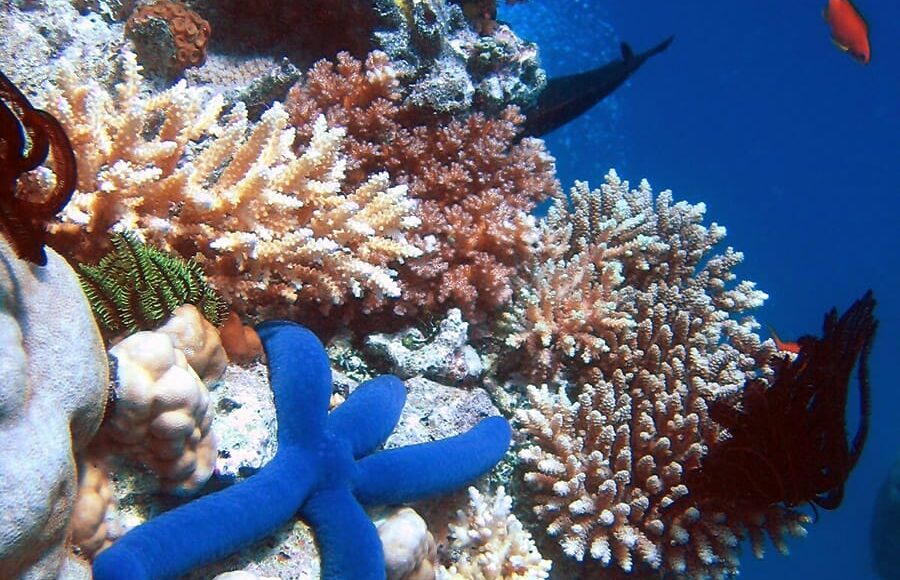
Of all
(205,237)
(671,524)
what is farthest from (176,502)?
(671,524)

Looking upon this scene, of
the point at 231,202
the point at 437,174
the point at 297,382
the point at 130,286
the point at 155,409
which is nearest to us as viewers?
the point at 155,409

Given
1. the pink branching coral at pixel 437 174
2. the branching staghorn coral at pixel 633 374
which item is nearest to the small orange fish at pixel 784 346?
the branching staghorn coral at pixel 633 374

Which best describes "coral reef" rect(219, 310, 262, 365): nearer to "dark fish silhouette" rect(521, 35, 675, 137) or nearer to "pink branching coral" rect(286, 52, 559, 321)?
"pink branching coral" rect(286, 52, 559, 321)

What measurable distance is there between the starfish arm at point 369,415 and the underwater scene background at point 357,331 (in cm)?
2

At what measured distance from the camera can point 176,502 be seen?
2.59 metres

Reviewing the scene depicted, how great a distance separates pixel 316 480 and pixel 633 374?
2.33 m

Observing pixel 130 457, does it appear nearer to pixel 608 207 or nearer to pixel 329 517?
pixel 329 517

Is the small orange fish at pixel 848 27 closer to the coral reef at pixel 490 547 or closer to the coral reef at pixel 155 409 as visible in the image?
the coral reef at pixel 490 547

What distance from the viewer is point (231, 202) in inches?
120

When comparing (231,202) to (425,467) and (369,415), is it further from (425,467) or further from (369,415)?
(425,467)

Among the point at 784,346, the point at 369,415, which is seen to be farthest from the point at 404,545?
the point at 784,346

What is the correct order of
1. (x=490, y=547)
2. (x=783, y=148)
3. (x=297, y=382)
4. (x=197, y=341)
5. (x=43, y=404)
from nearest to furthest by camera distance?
(x=43, y=404) < (x=197, y=341) < (x=297, y=382) < (x=490, y=547) < (x=783, y=148)

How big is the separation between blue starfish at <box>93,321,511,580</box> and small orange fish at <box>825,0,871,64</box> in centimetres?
796

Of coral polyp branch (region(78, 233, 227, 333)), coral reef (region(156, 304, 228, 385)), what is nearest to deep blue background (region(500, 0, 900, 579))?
coral reef (region(156, 304, 228, 385))
